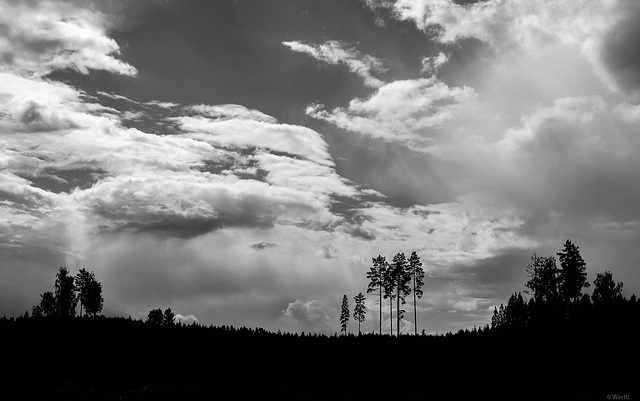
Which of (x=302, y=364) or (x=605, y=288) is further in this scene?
(x=605, y=288)

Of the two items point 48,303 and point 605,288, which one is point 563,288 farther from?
point 48,303

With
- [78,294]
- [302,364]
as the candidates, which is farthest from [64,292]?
[302,364]

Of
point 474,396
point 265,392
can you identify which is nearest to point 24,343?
point 265,392

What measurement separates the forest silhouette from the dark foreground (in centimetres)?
10

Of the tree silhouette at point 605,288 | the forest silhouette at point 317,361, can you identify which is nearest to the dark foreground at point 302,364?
the forest silhouette at point 317,361

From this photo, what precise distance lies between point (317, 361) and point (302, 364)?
5.46ft

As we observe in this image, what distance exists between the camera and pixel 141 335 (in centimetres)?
5366

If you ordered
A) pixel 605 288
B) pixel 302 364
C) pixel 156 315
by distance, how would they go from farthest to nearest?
pixel 156 315 < pixel 605 288 < pixel 302 364

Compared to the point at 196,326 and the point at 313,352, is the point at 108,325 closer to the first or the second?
the point at 196,326

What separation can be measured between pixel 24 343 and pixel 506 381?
4109cm

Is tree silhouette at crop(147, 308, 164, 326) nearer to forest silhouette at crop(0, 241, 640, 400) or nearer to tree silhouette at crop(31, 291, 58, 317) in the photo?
tree silhouette at crop(31, 291, 58, 317)

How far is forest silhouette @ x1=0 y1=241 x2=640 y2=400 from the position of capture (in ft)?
139

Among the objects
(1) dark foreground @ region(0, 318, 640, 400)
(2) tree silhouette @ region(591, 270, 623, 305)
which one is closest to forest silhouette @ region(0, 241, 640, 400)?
(1) dark foreground @ region(0, 318, 640, 400)

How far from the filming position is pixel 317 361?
2126 inches
